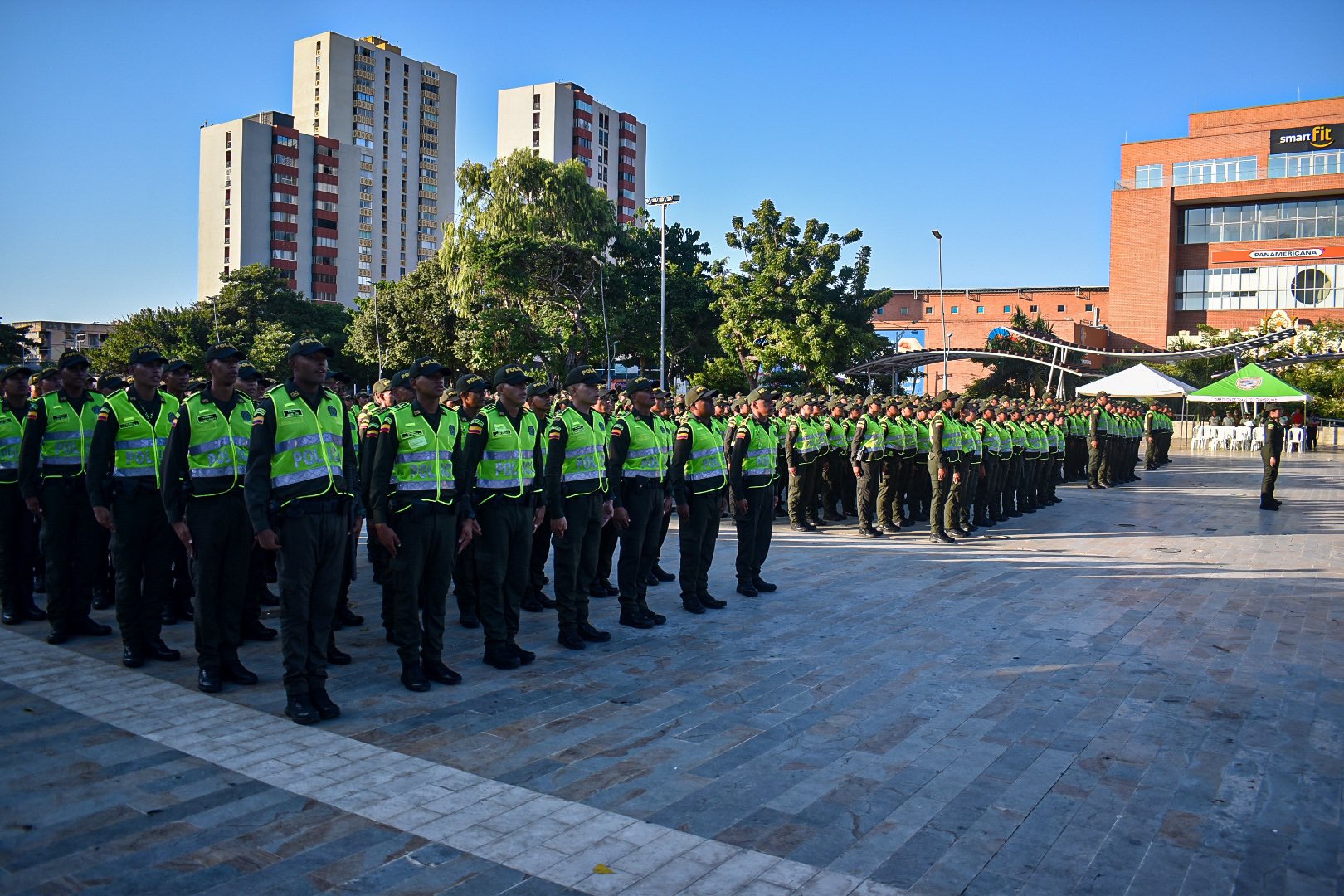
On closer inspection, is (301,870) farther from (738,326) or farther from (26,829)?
(738,326)

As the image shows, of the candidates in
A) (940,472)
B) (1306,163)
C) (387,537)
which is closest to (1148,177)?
(1306,163)

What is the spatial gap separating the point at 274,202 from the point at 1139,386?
273 ft

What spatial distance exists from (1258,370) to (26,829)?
107ft

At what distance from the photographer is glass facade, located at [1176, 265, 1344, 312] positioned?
61.8 m

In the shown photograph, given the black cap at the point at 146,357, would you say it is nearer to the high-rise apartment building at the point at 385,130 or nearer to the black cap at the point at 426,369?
the black cap at the point at 426,369

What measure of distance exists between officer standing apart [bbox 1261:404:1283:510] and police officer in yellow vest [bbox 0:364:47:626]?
62.3ft

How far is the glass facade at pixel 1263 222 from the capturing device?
62094 millimetres

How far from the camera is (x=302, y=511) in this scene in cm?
541

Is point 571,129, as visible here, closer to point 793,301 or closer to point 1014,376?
point 1014,376

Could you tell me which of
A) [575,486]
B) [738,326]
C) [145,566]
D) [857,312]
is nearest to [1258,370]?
[857,312]

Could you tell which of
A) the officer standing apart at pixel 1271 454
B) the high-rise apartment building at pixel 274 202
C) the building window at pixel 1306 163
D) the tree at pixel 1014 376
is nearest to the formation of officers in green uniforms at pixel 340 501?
the officer standing apart at pixel 1271 454

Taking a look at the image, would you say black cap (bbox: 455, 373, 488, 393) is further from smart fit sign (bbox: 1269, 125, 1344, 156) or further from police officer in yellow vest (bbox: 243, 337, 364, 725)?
smart fit sign (bbox: 1269, 125, 1344, 156)

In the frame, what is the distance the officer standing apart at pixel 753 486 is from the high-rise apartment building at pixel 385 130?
9383cm

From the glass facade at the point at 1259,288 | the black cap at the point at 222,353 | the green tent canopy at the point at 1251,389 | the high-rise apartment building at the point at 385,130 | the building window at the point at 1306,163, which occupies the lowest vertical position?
the black cap at the point at 222,353
